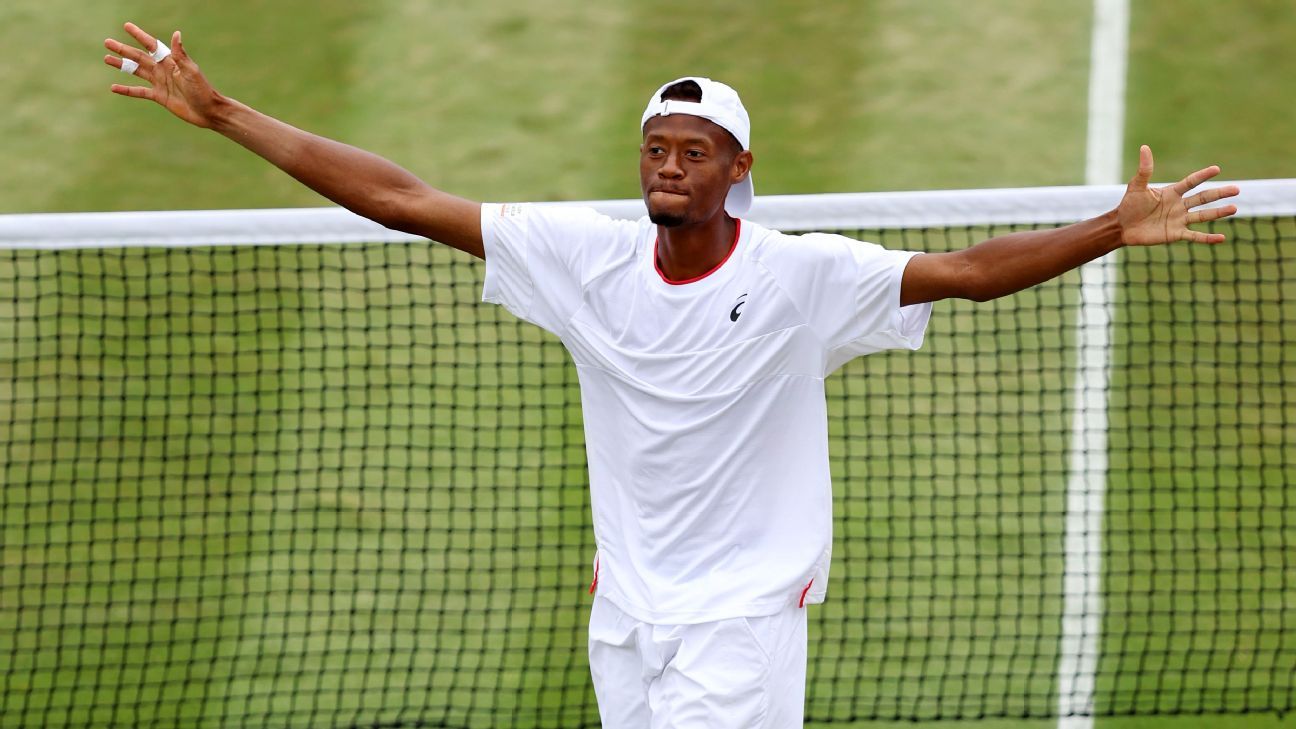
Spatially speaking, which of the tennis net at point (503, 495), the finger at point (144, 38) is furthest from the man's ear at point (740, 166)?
the tennis net at point (503, 495)

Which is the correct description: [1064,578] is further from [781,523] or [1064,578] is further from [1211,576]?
[781,523]

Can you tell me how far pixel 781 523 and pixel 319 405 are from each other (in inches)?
230

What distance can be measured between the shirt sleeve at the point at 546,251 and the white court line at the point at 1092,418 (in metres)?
3.12

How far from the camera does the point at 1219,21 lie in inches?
508

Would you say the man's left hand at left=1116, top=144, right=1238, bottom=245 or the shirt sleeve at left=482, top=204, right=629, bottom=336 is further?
the shirt sleeve at left=482, top=204, right=629, bottom=336

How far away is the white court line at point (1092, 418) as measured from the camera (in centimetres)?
825

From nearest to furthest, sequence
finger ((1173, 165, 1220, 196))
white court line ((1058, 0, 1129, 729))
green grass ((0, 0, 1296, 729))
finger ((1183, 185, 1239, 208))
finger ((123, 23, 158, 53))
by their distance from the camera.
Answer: finger ((1173, 165, 1220, 196)) → finger ((1183, 185, 1239, 208)) → finger ((123, 23, 158, 53)) → white court line ((1058, 0, 1129, 729)) → green grass ((0, 0, 1296, 729))

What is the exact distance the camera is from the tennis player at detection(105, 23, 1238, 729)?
16.2 ft

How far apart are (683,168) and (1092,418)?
5.65 metres

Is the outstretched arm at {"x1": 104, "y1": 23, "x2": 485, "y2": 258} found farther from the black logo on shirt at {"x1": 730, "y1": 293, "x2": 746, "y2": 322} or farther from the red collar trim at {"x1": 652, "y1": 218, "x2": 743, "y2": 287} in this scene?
the black logo on shirt at {"x1": 730, "y1": 293, "x2": 746, "y2": 322}

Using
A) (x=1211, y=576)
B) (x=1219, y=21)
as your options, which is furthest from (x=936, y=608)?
(x=1219, y=21)

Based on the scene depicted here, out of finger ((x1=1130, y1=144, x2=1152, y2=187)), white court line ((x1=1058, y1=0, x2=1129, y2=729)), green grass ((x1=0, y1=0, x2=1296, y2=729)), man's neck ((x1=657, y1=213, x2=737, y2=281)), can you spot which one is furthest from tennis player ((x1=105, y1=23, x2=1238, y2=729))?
green grass ((x1=0, y1=0, x2=1296, y2=729))

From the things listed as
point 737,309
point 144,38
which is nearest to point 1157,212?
point 737,309

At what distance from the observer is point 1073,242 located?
4719 millimetres
